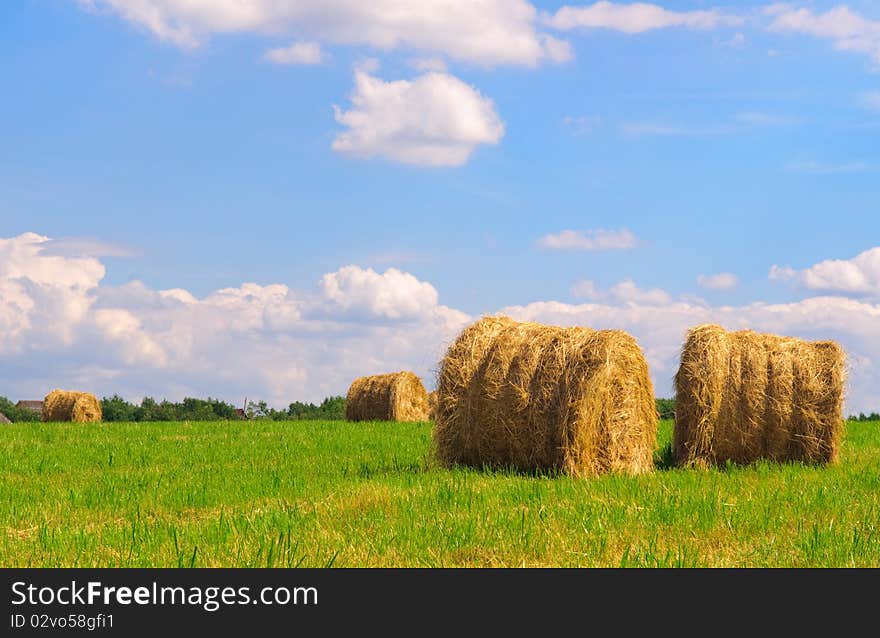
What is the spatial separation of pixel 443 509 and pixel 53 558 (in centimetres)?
362

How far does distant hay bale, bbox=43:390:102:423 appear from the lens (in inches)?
1499

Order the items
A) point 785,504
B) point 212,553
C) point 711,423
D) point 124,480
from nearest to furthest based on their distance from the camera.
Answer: point 212,553
point 785,504
point 124,480
point 711,423

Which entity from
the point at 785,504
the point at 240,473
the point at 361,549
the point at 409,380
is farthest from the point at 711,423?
the point at 409,380

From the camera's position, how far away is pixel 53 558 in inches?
294

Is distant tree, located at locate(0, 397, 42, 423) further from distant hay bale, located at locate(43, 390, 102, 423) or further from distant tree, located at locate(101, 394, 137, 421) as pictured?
distant hay bale, located at locate(43, 390, 102, 423)

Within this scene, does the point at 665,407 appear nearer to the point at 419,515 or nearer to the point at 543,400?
the point at 543,400

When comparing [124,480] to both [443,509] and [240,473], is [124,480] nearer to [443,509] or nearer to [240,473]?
[240,473]

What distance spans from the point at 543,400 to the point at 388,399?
19.7 m

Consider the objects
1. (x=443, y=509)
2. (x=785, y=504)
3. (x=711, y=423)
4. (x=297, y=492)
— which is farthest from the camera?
(x=711, y=423)

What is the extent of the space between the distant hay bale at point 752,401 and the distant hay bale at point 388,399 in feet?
57.8

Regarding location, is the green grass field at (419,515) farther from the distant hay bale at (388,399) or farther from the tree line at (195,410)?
the tree line at (195,410)

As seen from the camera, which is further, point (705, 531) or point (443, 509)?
point (443, 509)

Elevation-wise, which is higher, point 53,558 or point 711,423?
point 711,423
